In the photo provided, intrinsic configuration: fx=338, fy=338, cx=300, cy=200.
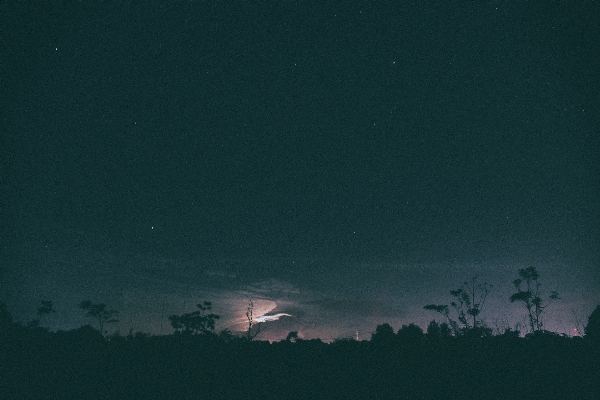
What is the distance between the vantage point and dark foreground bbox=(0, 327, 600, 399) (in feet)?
99.8

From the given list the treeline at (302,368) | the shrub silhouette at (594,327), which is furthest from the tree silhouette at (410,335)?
the shrub silhouette at (594,327)

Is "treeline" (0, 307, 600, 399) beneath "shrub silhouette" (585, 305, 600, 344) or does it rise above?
beneath

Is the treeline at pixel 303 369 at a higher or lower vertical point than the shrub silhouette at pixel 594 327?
lower

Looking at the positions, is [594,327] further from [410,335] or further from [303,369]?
[303,369]

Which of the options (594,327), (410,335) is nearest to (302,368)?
(410,335)

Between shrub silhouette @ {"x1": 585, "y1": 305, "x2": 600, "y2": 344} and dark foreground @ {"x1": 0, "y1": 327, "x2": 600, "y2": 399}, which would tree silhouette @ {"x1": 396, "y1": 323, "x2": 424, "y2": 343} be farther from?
shrub silhouette @ {"x1": 585, "y1": 305, "x2": 600, "y2": 344}

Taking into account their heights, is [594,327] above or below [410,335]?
above

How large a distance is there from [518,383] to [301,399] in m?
19.5

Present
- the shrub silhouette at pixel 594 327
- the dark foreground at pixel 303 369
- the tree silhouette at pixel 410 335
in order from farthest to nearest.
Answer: the tree silhouette at pixel 410 335, the shrub silhouette at pixel 594 327, the dark foreground at pixel 303 369

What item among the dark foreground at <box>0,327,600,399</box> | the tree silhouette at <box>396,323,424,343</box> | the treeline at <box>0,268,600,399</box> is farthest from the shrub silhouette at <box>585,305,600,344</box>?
the tree silhouette at <box>396,323,424,343</box>

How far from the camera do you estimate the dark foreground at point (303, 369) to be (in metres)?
30.4

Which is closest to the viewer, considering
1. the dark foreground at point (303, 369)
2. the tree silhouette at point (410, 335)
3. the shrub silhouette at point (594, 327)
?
the dark foreground at point (303, 369)

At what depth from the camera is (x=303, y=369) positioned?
33.7m

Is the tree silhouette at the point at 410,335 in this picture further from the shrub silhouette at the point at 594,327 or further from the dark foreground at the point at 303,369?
the shrub silhouette at the point at 594,327
